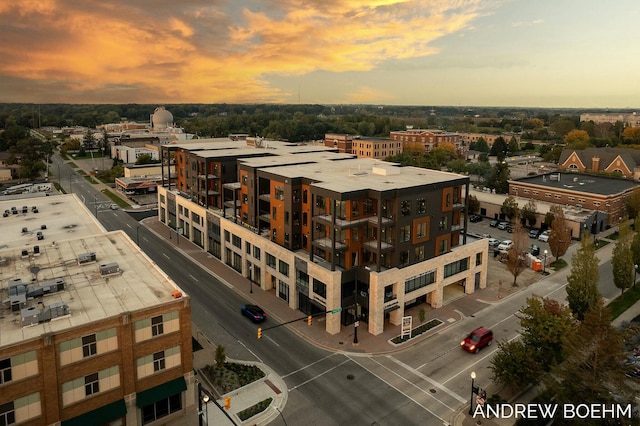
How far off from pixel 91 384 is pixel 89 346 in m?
2.85

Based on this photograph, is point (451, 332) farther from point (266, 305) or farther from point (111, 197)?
point (111, 197)

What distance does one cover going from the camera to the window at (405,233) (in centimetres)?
5029

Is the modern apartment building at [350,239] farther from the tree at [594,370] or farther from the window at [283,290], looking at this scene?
the tree at [594,370]

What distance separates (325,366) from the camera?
41938 mm

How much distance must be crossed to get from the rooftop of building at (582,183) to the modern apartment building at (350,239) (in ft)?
181

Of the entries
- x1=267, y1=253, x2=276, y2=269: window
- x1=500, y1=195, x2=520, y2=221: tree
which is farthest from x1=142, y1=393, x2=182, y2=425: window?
x1=500, y1=195, x2=520, y2=221: tree

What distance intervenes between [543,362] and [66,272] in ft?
134

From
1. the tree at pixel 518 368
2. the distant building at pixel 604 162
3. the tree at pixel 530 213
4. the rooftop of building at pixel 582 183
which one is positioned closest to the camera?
the tree at pixel 518 368

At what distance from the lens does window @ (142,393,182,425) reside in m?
33.9

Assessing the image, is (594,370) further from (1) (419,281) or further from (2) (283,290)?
(2) (283,290)

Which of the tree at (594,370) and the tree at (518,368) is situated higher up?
the tree at (594,370)

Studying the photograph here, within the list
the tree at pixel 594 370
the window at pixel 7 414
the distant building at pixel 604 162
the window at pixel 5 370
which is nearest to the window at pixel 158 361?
the window at pixel 7 414

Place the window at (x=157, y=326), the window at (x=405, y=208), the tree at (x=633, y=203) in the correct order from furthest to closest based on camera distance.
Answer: the tree at (x=633, y=203), the window at (x=405, y=208), the window at (x=157, y=326)

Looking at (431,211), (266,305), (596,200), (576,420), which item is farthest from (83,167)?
(576,420)
